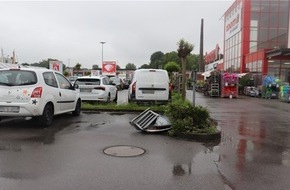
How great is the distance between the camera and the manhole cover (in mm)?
6430

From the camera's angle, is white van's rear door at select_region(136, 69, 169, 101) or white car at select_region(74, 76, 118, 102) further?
white car at select_region(74, 76, 118, 102)

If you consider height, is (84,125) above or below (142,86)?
below

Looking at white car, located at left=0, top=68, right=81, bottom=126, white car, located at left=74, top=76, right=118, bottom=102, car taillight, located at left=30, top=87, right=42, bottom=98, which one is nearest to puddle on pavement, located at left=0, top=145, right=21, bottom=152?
white car, located at left=0, top=68, right=81, bottom=126

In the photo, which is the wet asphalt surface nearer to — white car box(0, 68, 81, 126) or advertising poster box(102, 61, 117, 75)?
white car box(0, 68, 81, 126)

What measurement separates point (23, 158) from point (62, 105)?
451 cm

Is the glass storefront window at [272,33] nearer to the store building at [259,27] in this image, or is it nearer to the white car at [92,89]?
the store building at [259,27]

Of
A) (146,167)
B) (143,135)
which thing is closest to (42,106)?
(143,135)

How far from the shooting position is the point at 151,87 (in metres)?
13.9

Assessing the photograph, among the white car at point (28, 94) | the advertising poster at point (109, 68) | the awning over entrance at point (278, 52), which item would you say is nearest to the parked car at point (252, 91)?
the awning over entrance at point (278, 52)

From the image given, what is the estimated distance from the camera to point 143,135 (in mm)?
8375

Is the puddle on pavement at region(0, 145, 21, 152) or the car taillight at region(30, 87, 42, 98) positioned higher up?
the car taillight at region(30, 87, 42, 98)

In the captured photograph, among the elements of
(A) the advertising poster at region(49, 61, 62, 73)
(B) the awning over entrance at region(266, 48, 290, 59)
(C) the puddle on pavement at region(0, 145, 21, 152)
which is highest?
(B) the awning over entrance at region(266, 48, 290, 59)

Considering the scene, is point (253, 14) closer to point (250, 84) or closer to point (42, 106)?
point (250, 84)

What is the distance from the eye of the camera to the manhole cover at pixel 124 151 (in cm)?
643
